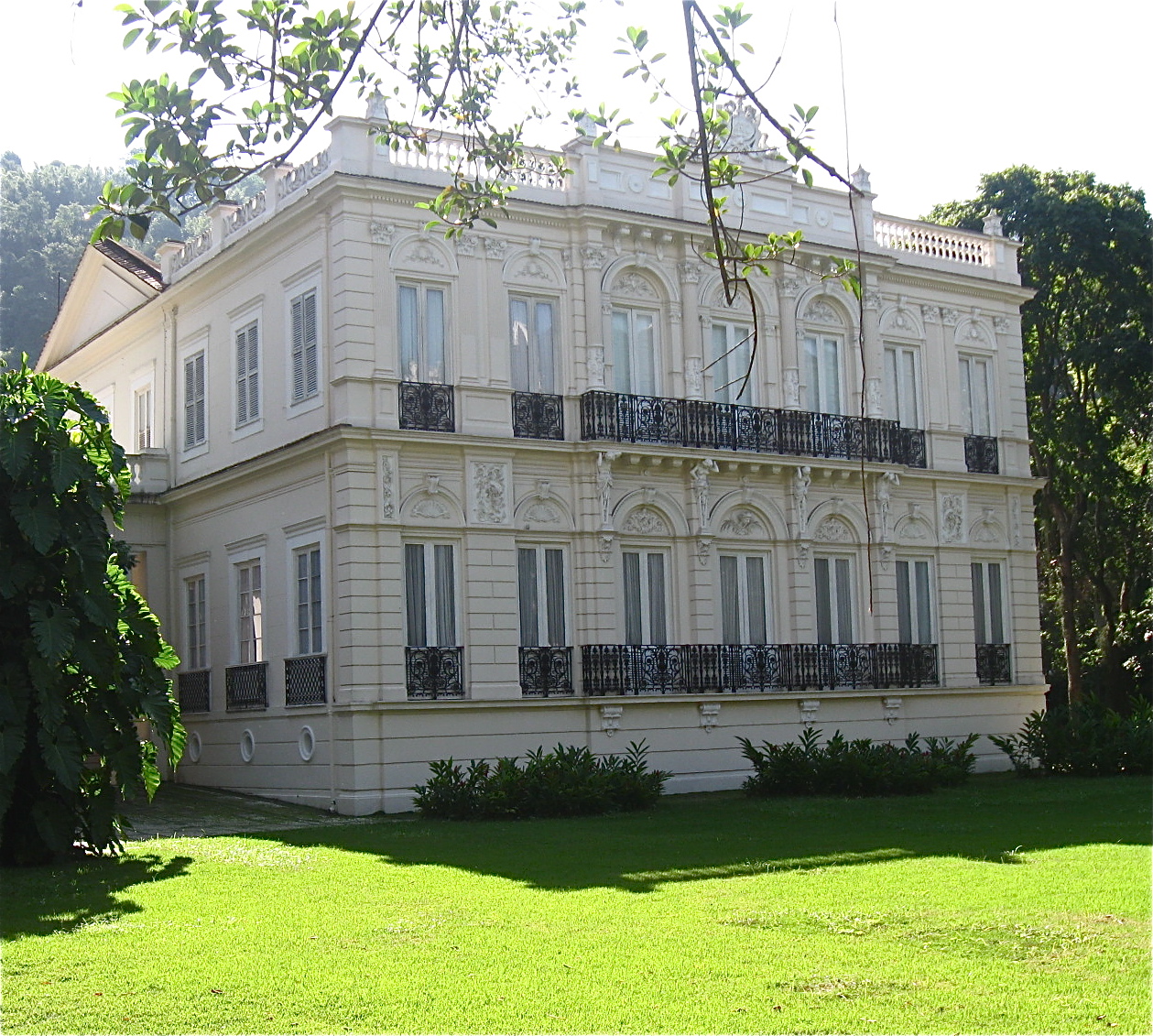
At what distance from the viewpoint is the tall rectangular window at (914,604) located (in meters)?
29.4

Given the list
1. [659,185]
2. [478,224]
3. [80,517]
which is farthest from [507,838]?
[659,185]

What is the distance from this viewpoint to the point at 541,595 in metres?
25.3

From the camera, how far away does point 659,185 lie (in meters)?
27.3

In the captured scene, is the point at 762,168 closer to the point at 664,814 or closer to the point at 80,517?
the point at 664,814

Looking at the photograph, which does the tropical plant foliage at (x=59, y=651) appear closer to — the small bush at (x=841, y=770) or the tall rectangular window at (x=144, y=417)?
the small bush at (x=841, y=770)

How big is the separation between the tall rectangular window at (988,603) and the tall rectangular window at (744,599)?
5.14 m

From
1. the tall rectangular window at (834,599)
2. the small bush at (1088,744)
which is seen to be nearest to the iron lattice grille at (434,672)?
the tall rectangular window at (834,599)

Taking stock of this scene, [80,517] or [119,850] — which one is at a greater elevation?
[80,517]

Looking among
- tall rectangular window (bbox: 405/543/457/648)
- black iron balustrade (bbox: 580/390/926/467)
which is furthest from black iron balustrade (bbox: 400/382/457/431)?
black iron balustrade (bbox: 580/390/926/467)

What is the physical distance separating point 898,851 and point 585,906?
4.73 metres

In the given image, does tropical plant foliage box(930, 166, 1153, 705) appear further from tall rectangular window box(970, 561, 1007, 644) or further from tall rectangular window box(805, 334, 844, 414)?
tall rectangular window box(805, 334, 844, 414)

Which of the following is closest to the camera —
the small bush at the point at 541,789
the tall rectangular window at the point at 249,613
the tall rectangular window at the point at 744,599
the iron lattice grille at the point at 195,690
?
the small bush at the point at 541,789

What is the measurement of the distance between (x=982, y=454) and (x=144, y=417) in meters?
16.9

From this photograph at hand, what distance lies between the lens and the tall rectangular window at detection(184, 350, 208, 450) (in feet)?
94.4
